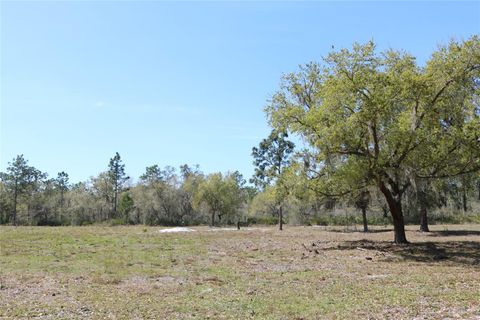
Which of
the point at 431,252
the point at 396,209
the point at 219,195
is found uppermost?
the point at 219,195

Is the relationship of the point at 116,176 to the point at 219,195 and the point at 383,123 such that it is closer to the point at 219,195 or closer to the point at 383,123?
the point at 219,195

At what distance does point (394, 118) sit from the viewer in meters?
19.8

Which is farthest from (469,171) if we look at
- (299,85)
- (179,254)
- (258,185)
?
(258,185)

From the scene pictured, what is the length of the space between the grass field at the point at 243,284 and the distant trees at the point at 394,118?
401cm

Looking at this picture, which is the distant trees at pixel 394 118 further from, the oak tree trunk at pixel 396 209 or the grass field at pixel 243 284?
the grass field at pixel 243 284

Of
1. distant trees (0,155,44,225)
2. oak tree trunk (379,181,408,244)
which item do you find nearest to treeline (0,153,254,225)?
distant trees (0,155,44,225)

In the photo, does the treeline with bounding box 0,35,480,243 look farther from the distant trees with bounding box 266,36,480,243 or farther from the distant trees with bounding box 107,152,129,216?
the distant trees with bounding box 107,152,129,216

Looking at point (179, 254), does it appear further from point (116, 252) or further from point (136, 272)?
point (136, 272)

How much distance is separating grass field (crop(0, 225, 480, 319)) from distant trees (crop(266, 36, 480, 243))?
13.2 feet

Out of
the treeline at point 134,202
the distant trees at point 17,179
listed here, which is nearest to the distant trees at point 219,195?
the treeline at point 134,202

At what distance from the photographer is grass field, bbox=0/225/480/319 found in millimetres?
8641

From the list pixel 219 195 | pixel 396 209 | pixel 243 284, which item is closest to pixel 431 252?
pixel 396 209

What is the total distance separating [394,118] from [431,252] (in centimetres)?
636

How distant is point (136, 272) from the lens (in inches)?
580
